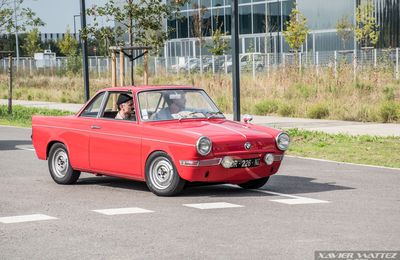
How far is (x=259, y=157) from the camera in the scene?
12492mm

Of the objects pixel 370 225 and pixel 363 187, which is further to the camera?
pixel 363 187

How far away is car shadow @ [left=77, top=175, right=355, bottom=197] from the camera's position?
1280cm

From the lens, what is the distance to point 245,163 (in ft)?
40.4

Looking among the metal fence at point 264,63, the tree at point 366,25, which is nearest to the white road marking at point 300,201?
the metal fence at point 264,63

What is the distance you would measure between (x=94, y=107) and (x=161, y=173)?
2025 mm

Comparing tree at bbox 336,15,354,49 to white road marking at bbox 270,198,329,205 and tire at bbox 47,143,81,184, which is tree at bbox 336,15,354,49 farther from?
white road marking at bbox 270,198,329,205

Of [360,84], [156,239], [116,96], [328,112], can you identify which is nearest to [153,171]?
[116,96]

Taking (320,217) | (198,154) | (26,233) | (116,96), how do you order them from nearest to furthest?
(26,233) < (320,217) < (198,154) < (116,96)

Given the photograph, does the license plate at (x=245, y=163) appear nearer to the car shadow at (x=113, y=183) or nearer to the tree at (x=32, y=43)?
the car shadow at (x=113, y=183)

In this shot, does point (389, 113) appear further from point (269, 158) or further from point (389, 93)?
point (269, 158)

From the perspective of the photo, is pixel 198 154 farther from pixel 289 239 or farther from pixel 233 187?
pixel 289 239

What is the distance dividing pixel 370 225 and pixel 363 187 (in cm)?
348

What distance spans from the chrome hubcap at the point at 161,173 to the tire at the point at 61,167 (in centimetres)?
189

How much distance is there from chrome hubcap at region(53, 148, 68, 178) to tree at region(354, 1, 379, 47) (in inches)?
1800
